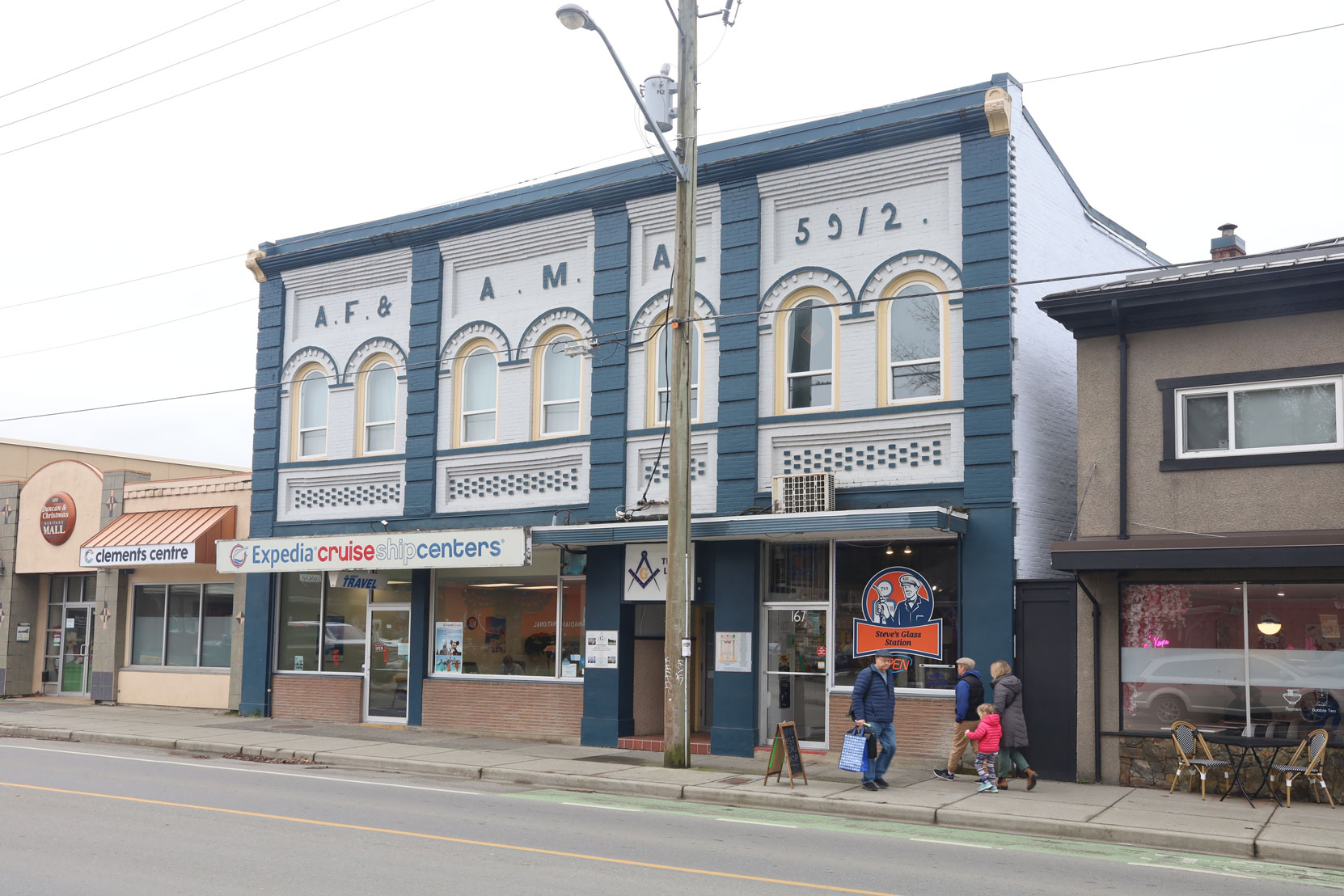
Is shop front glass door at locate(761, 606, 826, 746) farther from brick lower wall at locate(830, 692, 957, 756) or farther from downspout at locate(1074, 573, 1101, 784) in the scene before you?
downspout at locate(1074, 573, 1101, 784)

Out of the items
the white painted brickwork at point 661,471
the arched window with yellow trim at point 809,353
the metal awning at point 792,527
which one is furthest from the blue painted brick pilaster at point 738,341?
the metal awning at point 792,527

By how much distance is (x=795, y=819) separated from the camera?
12.7m

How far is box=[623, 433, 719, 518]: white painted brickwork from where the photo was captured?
18.2 meters

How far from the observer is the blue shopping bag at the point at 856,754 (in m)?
13.9

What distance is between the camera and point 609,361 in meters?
19.5

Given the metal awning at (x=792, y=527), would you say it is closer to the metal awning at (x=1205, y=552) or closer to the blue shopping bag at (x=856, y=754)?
the metal awning at (x=1205, y=552)

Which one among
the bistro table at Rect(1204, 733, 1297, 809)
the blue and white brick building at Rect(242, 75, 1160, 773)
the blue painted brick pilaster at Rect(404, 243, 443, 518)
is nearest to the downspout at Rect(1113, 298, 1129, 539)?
the blue and white brick building at Rect(242, 75, 1160, 773)

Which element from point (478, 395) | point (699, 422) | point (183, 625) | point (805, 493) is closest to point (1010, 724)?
point (805, 493)

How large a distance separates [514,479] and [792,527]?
19.5 feet

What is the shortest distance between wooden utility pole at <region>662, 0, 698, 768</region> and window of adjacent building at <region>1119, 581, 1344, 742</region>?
541 cm

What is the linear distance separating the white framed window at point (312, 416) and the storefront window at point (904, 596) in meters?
10.9

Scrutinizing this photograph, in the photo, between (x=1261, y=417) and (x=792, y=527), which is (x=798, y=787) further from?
(x=1261, y=417)

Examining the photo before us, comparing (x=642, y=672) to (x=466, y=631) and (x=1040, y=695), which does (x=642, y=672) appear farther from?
(x=1040, y=695)

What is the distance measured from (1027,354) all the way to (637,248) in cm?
646
